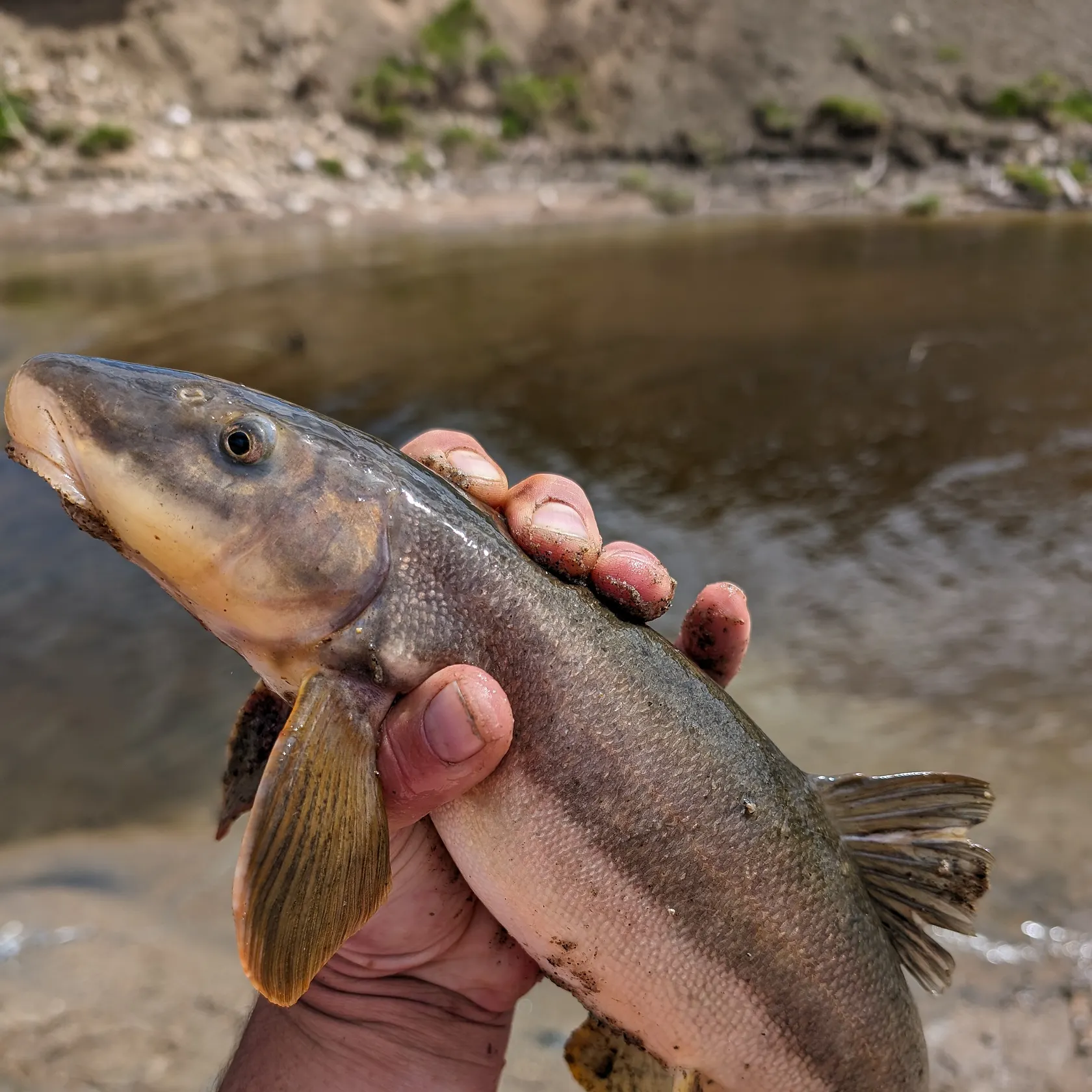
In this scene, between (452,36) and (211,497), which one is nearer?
(211,497)

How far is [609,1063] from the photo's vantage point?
8.24ft

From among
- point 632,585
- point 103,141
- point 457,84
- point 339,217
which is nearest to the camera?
point 632,585

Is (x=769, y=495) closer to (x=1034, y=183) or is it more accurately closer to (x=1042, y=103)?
(x=1034, y=183)

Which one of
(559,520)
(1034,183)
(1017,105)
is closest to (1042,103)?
(1017,105)

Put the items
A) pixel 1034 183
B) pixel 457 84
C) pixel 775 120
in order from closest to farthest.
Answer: pixel 1034 183 < pixel 775 120 < pixel 457 84

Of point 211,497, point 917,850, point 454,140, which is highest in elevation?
point 211,497

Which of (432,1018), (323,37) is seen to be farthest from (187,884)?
(323,37)

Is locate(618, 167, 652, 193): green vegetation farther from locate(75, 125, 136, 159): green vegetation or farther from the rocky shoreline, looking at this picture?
locate(75, 125, 136, 159): green vegetation

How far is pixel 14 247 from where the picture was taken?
2086 cm

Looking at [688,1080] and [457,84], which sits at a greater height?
[688,1080]

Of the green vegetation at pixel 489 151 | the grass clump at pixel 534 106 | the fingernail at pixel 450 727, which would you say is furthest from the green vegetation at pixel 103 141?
the fingernail at pixel 450 727

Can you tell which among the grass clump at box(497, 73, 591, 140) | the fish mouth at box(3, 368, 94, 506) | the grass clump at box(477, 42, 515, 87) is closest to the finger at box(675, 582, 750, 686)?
the fish mouth at box(3, 368, 94, 506)

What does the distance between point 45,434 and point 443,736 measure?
1.14 meters

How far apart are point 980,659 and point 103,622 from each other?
6.49 m
